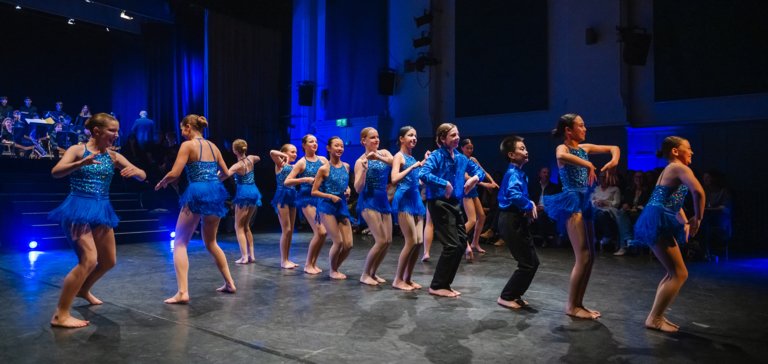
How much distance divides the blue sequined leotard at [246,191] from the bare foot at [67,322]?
10.3ft

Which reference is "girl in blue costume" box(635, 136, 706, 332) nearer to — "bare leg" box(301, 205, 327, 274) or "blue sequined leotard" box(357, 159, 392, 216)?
"blue sequined leotard" box(357, 159, 392, 216)

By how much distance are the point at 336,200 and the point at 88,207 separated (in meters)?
2.35

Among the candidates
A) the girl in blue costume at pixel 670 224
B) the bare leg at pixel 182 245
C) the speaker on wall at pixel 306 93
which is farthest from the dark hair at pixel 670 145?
the speaker on wall at pixel 306 93

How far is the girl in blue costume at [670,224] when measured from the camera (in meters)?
3.74

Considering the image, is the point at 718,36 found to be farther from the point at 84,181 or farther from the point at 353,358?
the point at 84,181

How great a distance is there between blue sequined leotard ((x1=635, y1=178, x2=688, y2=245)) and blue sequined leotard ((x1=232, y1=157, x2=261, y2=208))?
15.4 ft

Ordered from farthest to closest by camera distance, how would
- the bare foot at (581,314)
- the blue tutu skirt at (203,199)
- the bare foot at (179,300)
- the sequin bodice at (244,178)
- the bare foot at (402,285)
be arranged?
1. the sequin bodice at (244,178)
2. the bare foot at (402,285)
3. the bare foot at (179,300)
4. the blue tutu skirt at (203,199)
5. the bare foot at (581,314)

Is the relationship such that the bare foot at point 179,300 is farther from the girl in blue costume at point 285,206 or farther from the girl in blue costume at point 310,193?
the girl in blue costume at point 285,206

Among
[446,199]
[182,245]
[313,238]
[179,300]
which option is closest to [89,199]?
[182,245]

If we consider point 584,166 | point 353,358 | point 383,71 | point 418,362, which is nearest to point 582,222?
point 584,166

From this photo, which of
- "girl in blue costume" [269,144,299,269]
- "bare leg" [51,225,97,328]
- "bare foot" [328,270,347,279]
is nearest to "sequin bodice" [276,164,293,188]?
"girl in blue costume" [269,144,299,269]

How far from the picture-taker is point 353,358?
10.6 feet

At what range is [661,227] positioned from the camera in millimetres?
3742

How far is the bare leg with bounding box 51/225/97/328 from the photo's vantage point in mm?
3889
